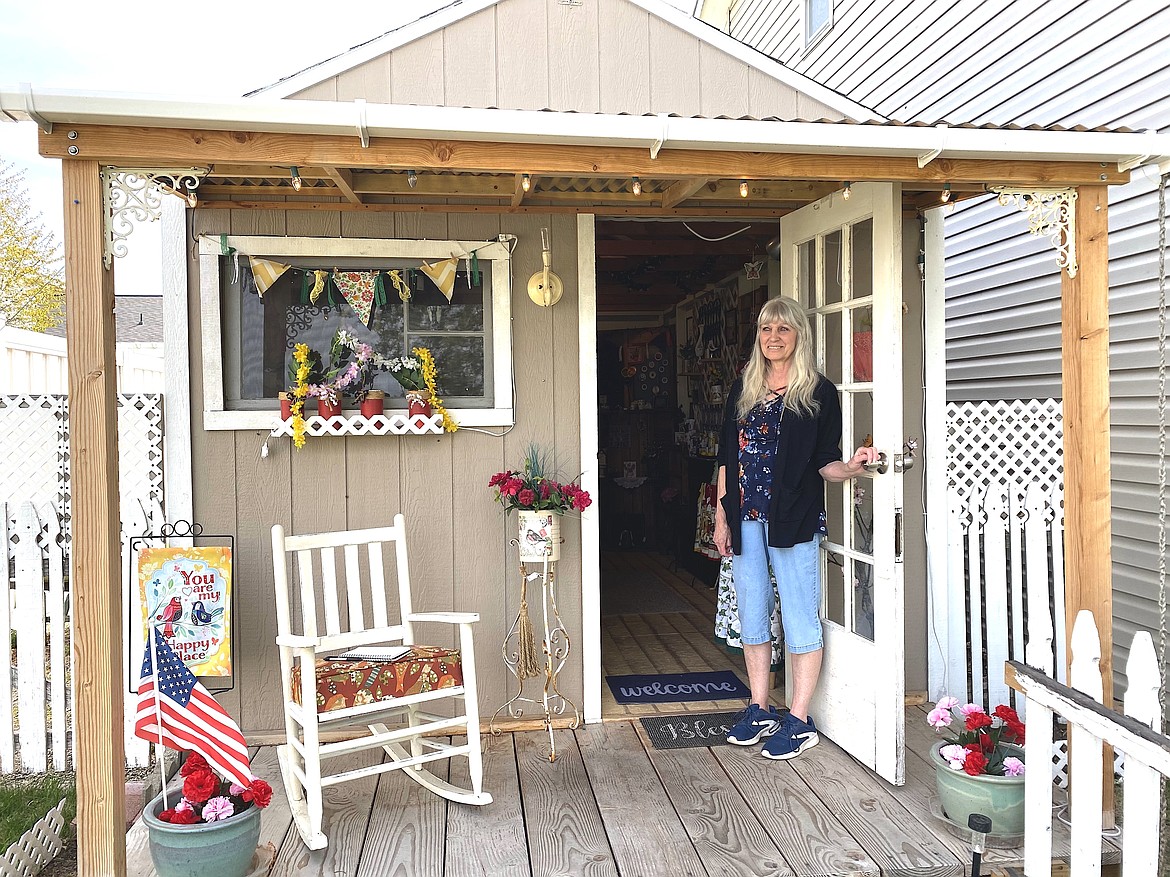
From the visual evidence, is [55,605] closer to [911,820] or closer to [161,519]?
[161,519]

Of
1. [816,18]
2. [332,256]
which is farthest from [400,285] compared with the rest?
[816,18]

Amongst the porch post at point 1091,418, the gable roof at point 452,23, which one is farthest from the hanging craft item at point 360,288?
the porch post at point 1091,418

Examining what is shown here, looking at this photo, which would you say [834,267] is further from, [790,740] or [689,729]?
[689,729]

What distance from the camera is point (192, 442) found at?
144 inches

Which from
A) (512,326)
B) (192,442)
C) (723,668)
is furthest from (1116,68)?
(192,442)

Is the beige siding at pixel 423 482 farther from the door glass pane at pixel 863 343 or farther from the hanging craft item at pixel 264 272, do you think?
the door glass pane at pixel 863 343

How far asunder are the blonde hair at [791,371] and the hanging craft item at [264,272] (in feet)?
6.32

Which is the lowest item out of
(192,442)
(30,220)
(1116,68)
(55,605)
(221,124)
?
(55,605)

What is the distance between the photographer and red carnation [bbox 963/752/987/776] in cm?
277

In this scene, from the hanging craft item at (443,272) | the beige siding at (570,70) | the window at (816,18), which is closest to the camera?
the hanging craft item at (443,272)

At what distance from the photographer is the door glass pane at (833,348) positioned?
3.57 m

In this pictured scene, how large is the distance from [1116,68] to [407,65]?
3303 millimetres

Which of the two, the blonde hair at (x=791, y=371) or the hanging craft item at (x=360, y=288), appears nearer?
the blonde hair at (x=791, y=371)

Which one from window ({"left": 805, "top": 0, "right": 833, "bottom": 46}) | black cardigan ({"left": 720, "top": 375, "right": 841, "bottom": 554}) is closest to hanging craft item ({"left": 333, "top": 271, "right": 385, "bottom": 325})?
black cardigan ({"left": 720, "top": 375, "right": 841, "bottom": 554})
